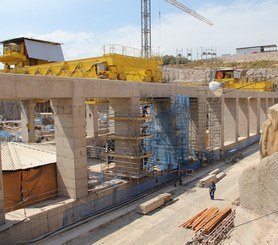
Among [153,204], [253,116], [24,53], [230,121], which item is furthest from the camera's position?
[253,116]

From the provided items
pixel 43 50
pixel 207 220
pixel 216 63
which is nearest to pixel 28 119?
pixel 43 50

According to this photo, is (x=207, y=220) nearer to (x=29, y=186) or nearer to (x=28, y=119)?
(x=29, y=186)

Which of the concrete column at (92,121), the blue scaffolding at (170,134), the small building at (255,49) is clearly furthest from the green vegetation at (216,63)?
the blue scaffolding at (170,134)

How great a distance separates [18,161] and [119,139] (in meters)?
5.18

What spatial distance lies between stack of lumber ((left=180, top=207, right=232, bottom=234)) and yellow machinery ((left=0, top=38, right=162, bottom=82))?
8.58m

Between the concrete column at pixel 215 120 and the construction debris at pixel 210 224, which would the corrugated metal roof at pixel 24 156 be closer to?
the construction debris at pixel 210 224

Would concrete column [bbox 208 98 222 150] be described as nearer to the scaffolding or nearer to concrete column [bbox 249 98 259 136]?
the scaffolding

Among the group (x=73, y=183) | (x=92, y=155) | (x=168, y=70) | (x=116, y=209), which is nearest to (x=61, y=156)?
(x=73, y=183)

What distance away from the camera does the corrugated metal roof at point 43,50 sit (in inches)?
997

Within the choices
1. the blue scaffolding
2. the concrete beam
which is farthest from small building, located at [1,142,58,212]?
the blue scaffolding

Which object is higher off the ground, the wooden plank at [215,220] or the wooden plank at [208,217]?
the wooden plank at [215,220]

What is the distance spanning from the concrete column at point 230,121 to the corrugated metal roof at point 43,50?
1603 cm

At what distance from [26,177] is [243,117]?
77.1 feet

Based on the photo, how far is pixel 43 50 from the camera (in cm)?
2739
